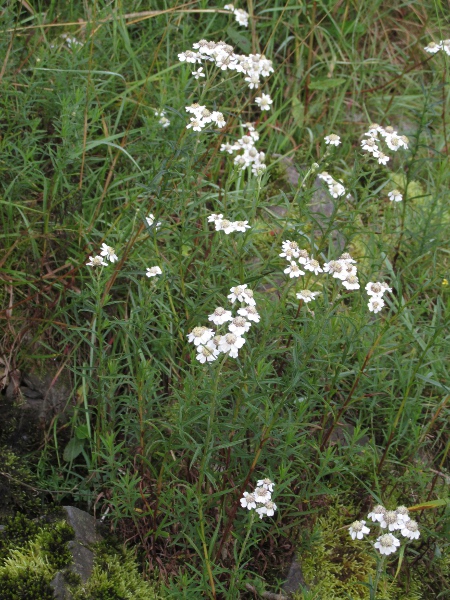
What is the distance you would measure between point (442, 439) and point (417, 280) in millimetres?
784

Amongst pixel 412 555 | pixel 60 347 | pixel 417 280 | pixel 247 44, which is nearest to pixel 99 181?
pixel 60 347

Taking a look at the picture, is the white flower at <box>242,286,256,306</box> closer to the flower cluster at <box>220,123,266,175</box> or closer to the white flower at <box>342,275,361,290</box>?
the white flower at <box>342,275,361,290</box>

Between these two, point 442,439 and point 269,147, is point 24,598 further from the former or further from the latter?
point 269,147

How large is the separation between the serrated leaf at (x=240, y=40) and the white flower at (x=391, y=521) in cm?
289

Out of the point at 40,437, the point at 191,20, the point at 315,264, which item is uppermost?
the point at 191,20

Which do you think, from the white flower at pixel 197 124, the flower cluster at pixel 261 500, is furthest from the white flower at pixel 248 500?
the white flower at pixel 197 124

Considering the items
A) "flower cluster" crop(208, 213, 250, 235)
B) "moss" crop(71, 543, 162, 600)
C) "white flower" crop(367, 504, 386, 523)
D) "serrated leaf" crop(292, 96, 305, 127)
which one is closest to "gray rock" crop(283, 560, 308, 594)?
"moss" crop(71, 543, 162, 600)

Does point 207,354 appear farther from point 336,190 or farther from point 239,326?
point 336,190

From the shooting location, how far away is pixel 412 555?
2.64 metres

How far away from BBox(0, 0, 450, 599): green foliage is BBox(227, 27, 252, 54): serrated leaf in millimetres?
21

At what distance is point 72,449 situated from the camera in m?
2.77

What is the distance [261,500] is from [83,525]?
0.78 metres

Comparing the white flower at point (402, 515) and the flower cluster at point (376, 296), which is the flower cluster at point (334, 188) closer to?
the flower cluster at point (376, 296)

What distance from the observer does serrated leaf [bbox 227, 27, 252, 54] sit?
3896 millimetres
